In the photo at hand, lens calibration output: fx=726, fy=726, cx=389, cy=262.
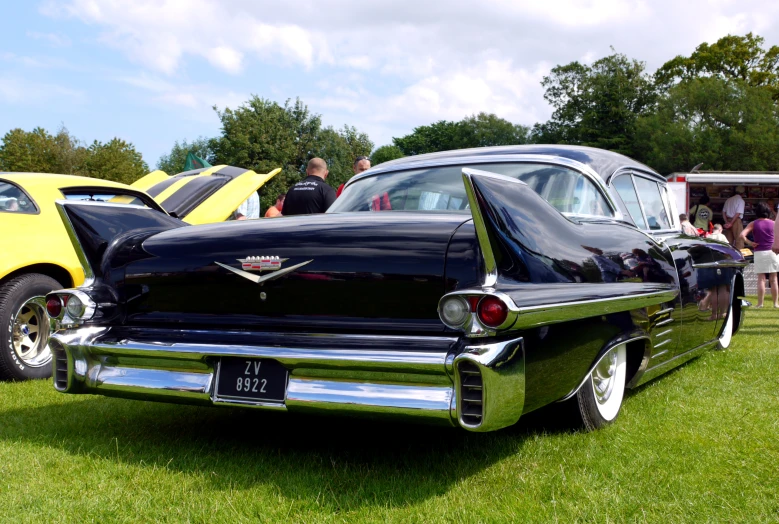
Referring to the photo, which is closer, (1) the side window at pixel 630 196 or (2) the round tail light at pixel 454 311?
(2) the round tail light at pixel 454 311

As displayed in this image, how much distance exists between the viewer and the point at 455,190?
3.80m

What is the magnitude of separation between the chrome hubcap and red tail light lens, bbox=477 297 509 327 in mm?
1191

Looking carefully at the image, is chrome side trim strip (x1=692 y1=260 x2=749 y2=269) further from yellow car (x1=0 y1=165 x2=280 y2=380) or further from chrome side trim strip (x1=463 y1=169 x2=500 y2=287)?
yellow car (x1=0 y1=165 x2=280 y2=380)

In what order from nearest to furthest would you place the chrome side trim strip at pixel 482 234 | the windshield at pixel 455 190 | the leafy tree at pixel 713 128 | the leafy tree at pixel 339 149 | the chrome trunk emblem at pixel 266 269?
1. the chrome side trim strip at pixel 482 234
2. the chrome trunk emblem at pixel 266 269
3. the windshield at pixel 455 190
4. the leafy tree at pixel 713 128
5. the leafy tree at pixel 339 149

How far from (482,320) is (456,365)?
0.59 feet

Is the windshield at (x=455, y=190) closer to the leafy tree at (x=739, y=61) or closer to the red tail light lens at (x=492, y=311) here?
the red tail light lens at (x=492, y=311)

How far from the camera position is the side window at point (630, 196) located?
428 centimetres

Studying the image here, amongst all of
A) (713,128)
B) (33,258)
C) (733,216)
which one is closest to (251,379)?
(33,258)

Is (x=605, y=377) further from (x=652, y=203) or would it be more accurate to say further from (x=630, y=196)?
(x=652, y=203)

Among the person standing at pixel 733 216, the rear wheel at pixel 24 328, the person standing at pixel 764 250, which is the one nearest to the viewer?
the rear wheel at pixel 24 328

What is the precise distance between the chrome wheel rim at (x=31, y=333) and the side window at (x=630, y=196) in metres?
3.99

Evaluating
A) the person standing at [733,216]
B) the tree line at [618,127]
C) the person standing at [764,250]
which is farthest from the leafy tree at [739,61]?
the person standing at [764,250]

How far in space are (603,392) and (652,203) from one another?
6.01 feet

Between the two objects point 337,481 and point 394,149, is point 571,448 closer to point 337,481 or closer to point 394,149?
point 337,481
